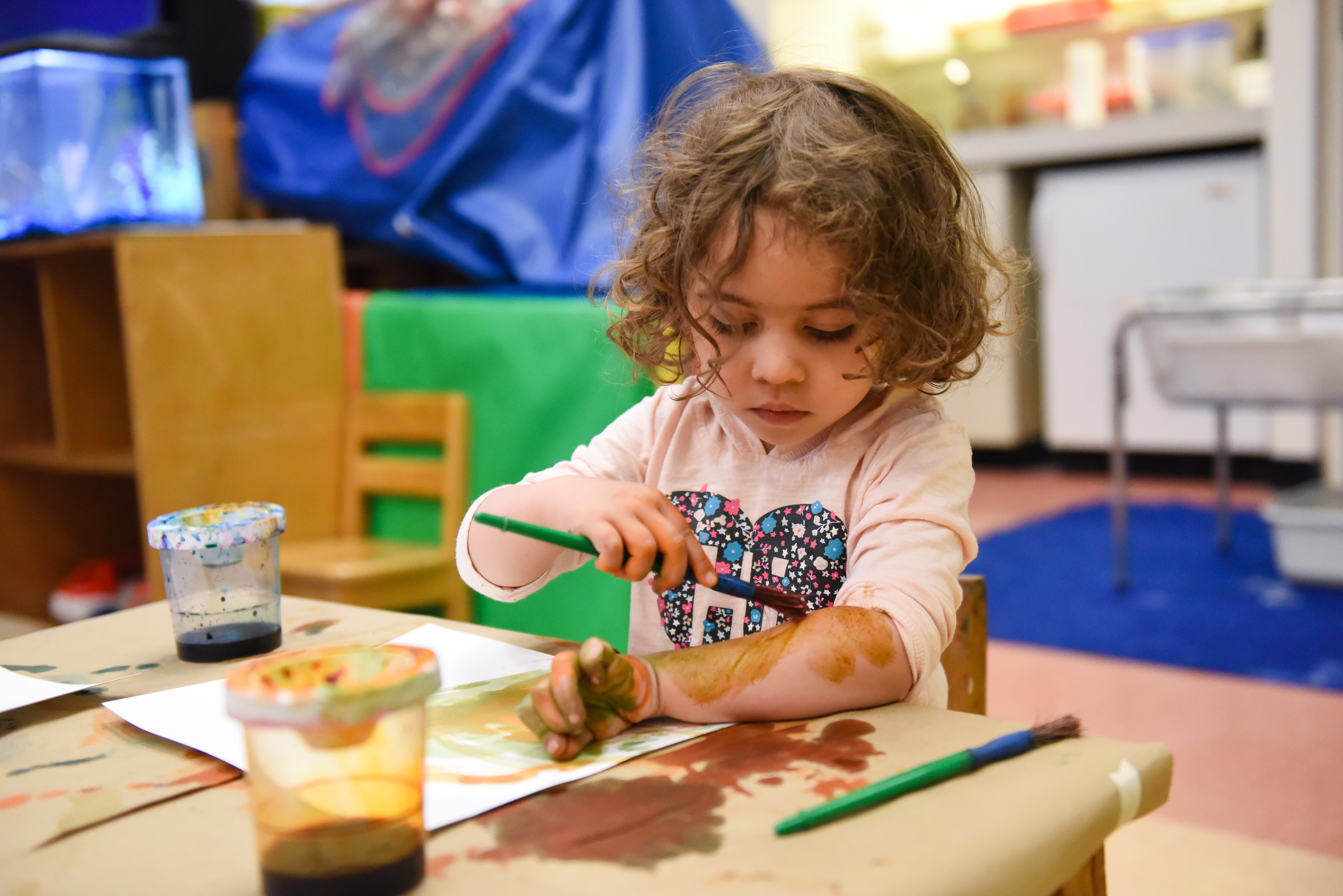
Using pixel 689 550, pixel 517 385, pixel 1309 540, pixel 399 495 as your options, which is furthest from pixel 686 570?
pixel 1309 540

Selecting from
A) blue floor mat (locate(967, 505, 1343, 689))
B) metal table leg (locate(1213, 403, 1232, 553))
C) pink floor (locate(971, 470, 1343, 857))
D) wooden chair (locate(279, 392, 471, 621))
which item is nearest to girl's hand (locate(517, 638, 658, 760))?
pink floor (locate(971, 470, 1343, 857))

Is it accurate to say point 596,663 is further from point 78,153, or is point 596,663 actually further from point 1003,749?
point 78,153

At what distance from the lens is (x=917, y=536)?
657 millimetres

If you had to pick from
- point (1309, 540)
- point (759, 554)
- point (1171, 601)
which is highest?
point (759, 554)

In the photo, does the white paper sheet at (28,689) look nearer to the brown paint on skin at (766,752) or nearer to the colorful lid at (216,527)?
the colorful lid at (216,527)

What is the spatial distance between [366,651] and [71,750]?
245mm

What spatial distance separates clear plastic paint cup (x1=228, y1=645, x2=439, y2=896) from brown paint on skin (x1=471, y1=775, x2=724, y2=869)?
0.04 metres

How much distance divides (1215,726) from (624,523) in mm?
1397

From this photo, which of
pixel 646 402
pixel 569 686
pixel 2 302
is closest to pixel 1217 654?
pixel 646 402

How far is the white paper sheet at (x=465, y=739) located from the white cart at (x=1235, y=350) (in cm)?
199

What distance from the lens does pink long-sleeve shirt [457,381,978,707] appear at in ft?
2.18

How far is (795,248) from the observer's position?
0.67m

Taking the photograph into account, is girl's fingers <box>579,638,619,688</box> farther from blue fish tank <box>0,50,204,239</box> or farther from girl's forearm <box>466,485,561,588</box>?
blue fish tank <box>0,50,204,239</box>

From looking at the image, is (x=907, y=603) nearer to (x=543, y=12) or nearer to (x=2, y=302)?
(x=543, y=12)
